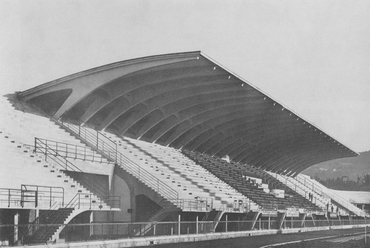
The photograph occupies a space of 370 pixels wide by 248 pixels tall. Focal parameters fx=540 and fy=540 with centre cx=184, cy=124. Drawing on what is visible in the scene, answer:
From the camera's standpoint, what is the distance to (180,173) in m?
37.9

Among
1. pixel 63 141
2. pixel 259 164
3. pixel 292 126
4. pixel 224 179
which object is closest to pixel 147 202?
pixel 63 141

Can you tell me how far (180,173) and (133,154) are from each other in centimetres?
398

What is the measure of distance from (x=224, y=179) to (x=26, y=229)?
2644 centimetres

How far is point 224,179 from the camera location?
43969 mm

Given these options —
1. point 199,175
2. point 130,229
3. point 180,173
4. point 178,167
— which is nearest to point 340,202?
point 199,175

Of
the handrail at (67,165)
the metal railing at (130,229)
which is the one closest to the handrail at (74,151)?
the handrail at (67,165)

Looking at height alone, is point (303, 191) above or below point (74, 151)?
below

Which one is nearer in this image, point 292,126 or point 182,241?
point 182,241

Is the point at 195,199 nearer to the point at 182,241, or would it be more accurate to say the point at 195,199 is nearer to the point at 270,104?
the point at 182,241

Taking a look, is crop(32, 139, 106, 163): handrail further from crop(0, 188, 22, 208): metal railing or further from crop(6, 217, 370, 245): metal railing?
crop(0, 188, 22, 208): metal railing

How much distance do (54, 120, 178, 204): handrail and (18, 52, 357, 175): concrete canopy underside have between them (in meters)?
0.96

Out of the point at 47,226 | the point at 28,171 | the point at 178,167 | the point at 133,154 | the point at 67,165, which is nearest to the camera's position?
the point at 47,226

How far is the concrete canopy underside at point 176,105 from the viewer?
31.9 metres

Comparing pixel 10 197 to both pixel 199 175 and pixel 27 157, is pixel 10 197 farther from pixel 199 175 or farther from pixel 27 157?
pixel 199 175
